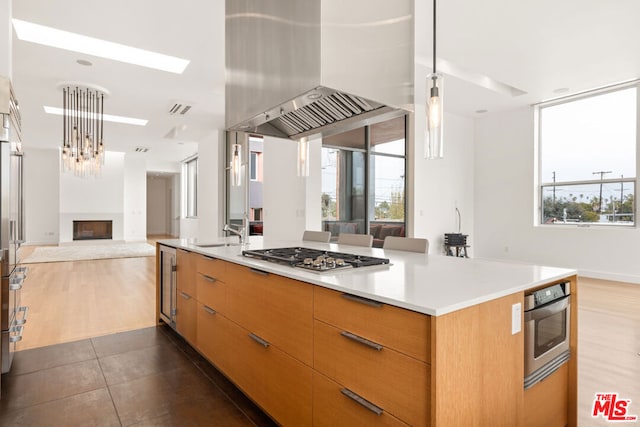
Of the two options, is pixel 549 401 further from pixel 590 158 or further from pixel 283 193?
pixel 590 158

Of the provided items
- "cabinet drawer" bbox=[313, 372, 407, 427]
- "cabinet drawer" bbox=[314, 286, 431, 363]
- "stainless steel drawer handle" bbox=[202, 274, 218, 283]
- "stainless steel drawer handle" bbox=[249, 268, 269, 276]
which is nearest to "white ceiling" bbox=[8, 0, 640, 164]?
"stainless steel drawer handle" bbox=[202, 274, 218, 283]

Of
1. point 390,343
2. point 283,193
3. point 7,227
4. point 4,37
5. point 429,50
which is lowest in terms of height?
point 390,343

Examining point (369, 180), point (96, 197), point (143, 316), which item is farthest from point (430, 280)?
point (96, 197)

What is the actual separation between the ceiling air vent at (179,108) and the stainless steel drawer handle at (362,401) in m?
5.57

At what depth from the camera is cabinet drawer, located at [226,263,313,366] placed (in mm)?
1499

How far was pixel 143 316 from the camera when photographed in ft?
12.0

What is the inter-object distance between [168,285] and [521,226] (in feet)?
20.2

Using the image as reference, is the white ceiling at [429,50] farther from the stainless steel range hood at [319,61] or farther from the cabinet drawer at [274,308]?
the cabinet drawer at [274,308]

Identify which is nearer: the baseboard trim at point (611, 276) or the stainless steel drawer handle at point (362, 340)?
the stainless steel drawer handle at point (362, 340)

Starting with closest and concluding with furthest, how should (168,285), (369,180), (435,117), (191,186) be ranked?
1. (435,117)
2. (168,285)
3. (369,180)
4. (191,186)

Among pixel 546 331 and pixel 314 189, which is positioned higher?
pixel 314 189

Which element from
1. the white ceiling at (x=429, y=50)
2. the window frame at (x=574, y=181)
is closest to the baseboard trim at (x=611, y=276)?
the window frame at (x=574, y=181)

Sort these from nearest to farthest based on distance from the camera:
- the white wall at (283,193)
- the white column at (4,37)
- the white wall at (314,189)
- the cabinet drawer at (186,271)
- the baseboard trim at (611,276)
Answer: the white column at (4,37) < the cabinet drawer at (186,271) < the baseboard trim at (611,276) < the white wall at (314,189) < the white wall at (283,193)

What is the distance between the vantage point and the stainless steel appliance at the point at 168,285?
301 centimetres
